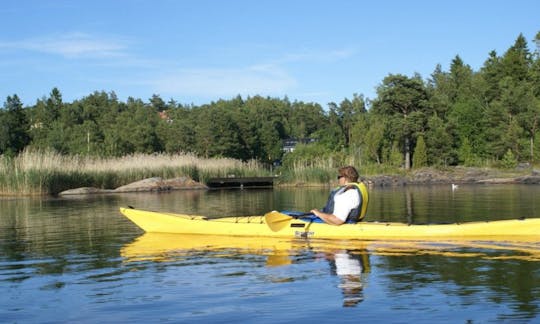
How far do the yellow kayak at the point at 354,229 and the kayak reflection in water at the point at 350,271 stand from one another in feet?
2.95

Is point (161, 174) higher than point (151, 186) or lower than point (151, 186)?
higher

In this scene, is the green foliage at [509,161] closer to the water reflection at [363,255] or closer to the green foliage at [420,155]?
the green foliage at [420,155]

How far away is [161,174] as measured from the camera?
103 feet

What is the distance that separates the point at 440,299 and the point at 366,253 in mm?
2790

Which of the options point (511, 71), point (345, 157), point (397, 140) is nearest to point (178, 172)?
Answer: point (345, 157)

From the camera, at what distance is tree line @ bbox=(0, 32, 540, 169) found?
40875 mm

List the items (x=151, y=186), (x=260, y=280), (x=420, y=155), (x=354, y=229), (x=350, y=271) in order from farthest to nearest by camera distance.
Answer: (x=420, y=155)
(x=151, y=186)
(x=354, y=229)
(x=350, y=271)
(x=260, y=280)

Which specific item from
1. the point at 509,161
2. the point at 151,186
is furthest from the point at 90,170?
the point at 509,161

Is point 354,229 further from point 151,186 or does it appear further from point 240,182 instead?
point 240,182

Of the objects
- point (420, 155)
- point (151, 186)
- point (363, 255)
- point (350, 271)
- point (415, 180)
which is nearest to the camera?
point (350, 271)

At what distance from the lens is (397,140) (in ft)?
139

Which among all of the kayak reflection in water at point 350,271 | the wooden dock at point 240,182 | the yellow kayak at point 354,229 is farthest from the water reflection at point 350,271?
the wooden dock at point 240,182

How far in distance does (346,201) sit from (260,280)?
9.74 feet

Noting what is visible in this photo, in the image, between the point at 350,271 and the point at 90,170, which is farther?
the point at 90,170
